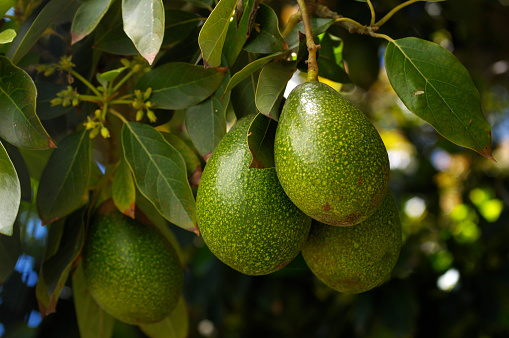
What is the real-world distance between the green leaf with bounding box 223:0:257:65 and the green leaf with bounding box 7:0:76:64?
398 mm

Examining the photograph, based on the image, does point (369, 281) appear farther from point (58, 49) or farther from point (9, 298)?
point (9, 298)

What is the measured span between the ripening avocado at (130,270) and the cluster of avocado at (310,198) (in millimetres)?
355

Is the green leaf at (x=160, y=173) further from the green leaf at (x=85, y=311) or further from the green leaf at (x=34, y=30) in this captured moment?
the green leaf at (x=85, y=311)

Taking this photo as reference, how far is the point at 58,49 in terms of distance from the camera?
4.79 feet

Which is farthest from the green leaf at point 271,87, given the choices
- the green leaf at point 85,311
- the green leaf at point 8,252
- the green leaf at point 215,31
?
the green leaf at point 85,311

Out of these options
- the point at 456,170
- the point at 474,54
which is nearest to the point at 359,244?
the point at 474,54

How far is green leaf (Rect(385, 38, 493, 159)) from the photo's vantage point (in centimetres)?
100

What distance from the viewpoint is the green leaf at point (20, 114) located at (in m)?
0.99

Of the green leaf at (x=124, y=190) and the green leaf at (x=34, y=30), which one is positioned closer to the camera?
the green leaf at (x=34, y=30)

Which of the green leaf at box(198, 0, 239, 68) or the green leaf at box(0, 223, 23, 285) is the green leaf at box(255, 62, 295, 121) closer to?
the green leaf at box(198, 0, 239, 68)

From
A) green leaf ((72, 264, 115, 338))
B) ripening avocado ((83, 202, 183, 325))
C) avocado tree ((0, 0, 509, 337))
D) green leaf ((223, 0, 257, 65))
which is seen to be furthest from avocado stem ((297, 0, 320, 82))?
green leaf ((72, 264, 115, 338))

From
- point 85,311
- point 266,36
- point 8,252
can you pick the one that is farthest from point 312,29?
point 85,311

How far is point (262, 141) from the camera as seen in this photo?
3.23 ft

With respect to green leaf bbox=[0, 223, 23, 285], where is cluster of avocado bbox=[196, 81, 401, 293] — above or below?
above
